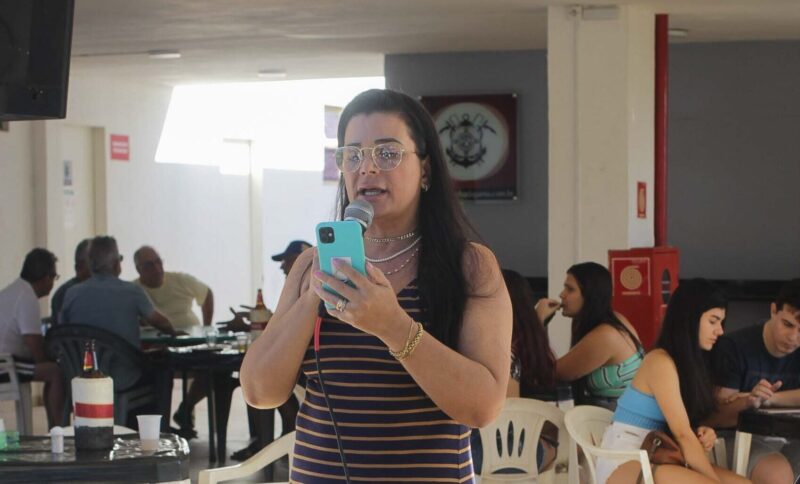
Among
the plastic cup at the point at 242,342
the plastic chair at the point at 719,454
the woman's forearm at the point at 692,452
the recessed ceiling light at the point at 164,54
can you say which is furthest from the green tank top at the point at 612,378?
the recessed ceiling light at the point at 164,54

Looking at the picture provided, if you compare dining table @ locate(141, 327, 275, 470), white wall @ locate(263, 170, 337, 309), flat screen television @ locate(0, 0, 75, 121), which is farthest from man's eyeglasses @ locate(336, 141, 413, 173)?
white wall @ locate(263, 170, 337, 309)

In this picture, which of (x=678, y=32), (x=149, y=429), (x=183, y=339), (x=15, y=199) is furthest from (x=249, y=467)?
(x=15, y=199)

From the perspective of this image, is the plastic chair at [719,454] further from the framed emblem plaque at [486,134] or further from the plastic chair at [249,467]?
the framed emblem plaque at [486,134]

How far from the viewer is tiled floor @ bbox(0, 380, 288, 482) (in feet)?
24.6

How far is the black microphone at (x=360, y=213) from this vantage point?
1.73m

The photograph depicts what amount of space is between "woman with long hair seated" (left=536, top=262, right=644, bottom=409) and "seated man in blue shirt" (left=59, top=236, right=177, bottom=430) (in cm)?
270

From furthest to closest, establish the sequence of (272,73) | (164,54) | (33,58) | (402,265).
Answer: (272,73), (164,54), (33,58), (402,265)

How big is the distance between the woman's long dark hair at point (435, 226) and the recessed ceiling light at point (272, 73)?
368 inches

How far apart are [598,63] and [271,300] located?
888 cm

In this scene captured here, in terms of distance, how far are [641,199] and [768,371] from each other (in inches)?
119

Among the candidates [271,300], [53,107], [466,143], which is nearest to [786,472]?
[53,107]

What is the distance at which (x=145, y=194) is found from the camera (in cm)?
1241

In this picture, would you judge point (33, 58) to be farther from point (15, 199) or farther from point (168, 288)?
point (15, 199)

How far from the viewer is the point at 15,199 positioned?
10.6 m
